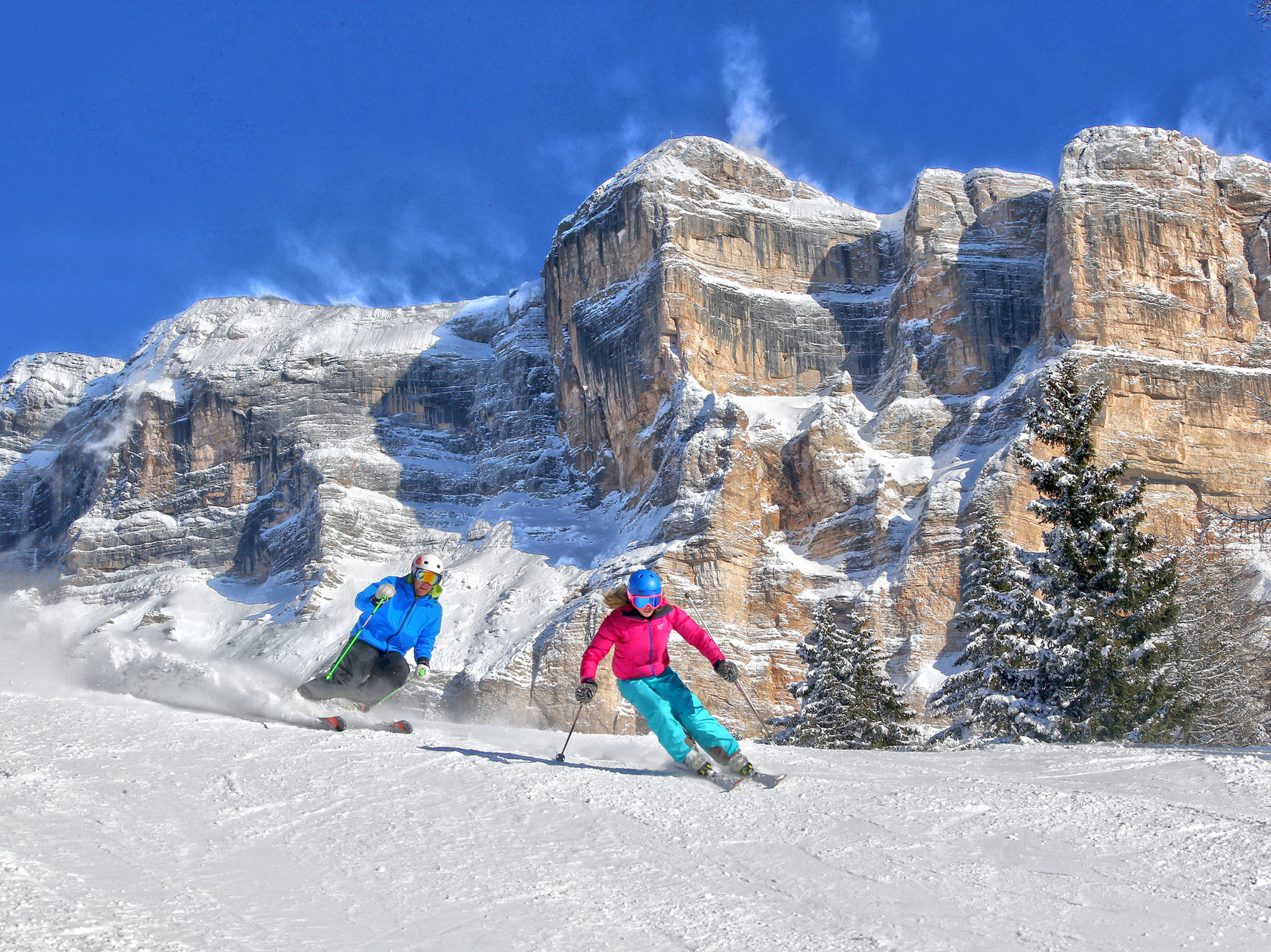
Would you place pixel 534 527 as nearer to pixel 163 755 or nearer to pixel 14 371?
pixel 163 755

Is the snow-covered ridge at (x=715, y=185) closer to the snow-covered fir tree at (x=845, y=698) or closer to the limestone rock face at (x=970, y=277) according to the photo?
the limestone rock face at (x=970, y=277)

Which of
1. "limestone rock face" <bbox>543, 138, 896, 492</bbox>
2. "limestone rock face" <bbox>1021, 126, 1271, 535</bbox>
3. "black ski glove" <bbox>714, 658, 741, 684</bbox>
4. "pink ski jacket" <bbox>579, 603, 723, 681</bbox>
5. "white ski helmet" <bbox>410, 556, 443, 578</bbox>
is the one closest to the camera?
"pink ski jacket" <bbox>579, 603, 723, 681</bbox>

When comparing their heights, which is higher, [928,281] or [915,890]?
[928,281]

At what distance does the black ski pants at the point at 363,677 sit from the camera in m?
10.4

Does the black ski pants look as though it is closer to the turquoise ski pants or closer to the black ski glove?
the turquoise ski pants

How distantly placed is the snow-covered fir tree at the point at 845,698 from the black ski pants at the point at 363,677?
1433 centimetres

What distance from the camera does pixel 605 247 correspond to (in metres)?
83.4

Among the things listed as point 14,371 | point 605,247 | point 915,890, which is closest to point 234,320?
point 14,371

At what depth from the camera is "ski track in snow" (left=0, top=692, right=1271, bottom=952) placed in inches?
161

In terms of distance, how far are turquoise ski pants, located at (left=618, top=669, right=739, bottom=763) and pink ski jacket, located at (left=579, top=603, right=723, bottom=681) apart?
83mm

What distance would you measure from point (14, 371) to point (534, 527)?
92.6 meters

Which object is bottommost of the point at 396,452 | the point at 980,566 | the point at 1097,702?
the point at 1097,702

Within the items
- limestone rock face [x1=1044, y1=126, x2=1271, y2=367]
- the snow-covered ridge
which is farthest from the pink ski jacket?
the snow-covered ridge

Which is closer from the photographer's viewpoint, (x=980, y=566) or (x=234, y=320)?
(x=980, y=566)
